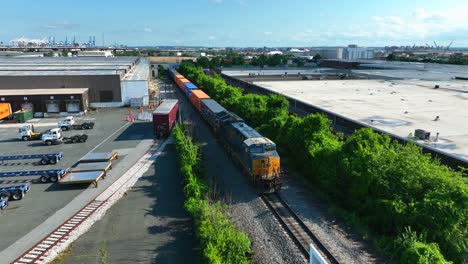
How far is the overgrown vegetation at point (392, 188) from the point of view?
50.8 feet

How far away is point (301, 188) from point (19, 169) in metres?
26.0

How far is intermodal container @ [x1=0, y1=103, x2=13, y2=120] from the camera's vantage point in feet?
163

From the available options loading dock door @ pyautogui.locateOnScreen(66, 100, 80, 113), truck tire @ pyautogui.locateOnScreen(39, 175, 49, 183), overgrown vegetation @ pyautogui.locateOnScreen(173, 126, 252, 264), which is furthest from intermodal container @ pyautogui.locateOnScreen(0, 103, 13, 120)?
overgrown vegetation @ pyautogui.locateOnScreen(173, 126, 252, 264)

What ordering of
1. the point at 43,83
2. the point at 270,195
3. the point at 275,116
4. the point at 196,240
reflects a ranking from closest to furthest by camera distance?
the point at 196,240 → the point at 270,195 → the point at 275,116 → the point at 43,83

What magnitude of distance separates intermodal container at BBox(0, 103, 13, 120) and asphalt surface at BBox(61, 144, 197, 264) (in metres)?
36.7

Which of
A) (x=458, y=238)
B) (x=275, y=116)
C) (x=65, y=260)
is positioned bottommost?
(x=65, y=260)

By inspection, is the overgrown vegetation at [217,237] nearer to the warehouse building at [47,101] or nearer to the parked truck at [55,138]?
the parked truck at [55,138]

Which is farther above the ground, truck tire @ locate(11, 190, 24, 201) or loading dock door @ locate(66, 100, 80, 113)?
loading dock door @ locate(66, 100, 80, 113)

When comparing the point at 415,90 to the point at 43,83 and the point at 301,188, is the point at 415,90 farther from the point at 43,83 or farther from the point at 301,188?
the point at 43,83

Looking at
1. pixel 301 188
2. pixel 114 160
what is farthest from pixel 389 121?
pixel 114 160

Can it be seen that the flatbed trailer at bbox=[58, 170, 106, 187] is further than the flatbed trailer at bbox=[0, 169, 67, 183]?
No

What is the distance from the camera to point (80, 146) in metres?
37.8

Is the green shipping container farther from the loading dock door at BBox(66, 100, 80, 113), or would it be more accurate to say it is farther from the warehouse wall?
the warehouse wall

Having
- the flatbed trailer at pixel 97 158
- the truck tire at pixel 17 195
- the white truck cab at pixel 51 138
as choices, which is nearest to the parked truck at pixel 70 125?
the white truck cab at pixel 51 138
